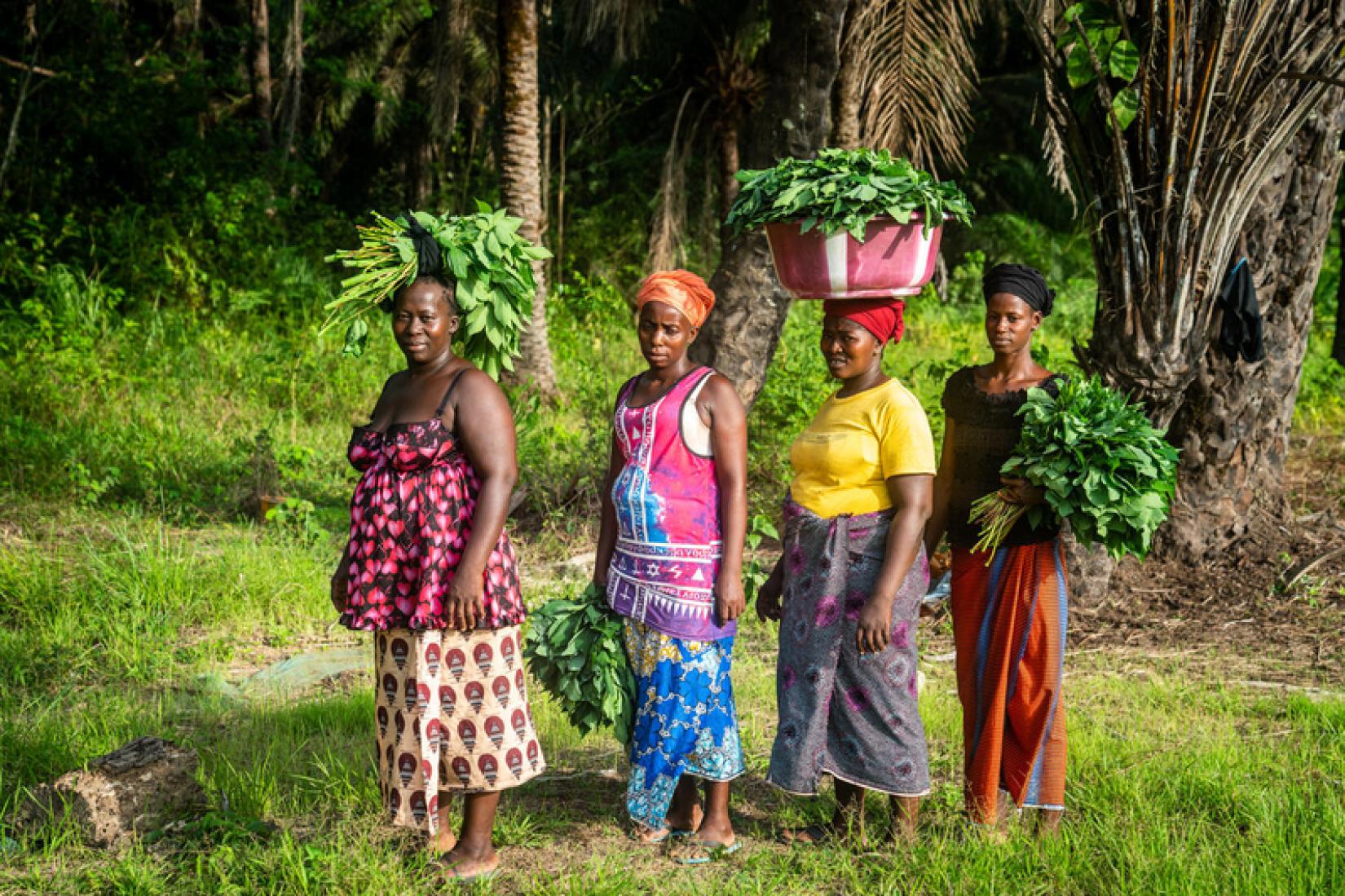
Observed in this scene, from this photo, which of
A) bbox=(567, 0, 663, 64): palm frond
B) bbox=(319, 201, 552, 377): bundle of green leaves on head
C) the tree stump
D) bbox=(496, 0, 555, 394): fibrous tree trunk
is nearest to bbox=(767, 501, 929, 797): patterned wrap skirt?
bbox=(319, 201, 552, 377): bundle of green leaves on head

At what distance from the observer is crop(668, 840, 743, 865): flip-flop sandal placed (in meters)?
3.45

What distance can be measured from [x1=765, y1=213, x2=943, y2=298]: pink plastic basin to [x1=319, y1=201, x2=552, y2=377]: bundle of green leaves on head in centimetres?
74

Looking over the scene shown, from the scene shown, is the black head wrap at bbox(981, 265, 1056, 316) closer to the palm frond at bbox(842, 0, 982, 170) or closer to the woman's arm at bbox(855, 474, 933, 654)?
the woman's arm at bbox(855, 474, 933, 654)

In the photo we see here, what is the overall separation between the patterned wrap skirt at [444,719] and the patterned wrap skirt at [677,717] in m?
0.35

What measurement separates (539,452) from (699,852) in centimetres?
452

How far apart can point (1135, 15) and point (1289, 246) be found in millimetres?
1702

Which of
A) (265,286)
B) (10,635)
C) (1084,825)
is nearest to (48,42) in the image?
(265,286)

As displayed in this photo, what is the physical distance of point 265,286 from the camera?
1281 centimetres

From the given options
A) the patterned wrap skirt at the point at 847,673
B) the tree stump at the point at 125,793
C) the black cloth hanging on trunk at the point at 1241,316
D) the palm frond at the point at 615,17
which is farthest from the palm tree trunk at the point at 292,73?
the patterned wrap skirt at the point at 847,673

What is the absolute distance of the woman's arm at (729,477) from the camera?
333cm

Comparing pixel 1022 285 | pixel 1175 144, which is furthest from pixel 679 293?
pixel 1175 144

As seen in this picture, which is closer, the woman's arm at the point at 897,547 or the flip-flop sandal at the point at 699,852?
the woman's arm at the point at 897,547

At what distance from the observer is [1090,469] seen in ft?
10.8

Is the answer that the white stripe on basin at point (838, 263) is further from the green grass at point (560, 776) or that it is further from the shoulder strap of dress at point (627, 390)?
the green grass at point (560, 776)
